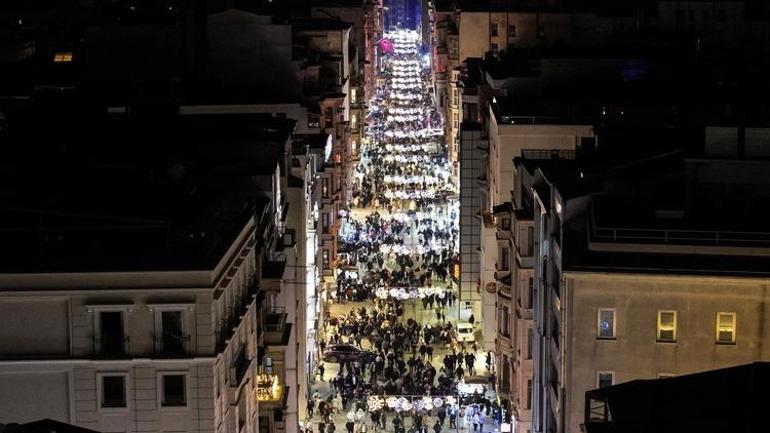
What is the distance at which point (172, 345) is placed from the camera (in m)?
39.6

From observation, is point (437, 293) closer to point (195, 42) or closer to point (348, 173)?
point (195, 42)

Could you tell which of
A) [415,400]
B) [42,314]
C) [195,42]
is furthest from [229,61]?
[42,314]

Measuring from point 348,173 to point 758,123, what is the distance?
81.1 m

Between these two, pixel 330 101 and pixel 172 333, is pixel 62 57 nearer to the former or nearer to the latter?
pixel 330 101

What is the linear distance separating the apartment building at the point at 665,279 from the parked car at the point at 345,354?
92.1 feet

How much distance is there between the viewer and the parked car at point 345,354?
7431 centimetres

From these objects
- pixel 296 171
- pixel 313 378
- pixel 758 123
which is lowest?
pixel 313 378

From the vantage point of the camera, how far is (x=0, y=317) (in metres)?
38.9

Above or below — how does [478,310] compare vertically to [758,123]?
below

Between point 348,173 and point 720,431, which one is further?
point 348,173

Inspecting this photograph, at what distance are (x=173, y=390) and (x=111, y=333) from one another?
88.1 inches

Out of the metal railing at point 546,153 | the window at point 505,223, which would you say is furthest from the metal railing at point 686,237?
the metal railing at point 546,153

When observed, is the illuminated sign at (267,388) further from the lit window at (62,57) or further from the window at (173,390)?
the lit window at (62,57)

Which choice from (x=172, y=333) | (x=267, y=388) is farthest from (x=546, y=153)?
(x=172, y=333)
